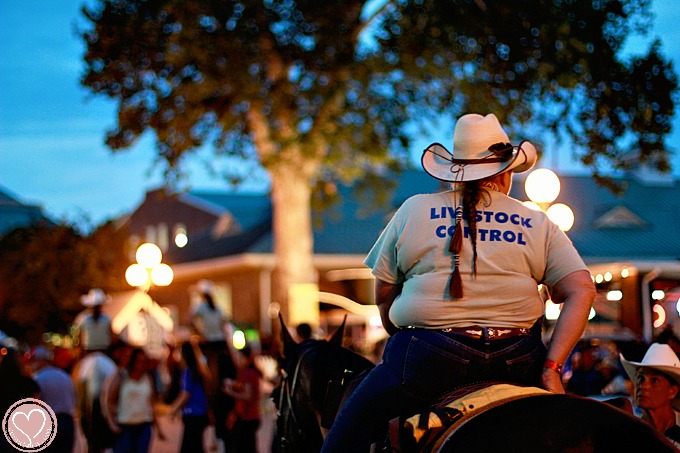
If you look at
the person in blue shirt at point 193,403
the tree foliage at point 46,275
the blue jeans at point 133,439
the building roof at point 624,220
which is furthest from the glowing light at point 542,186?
the tree foliage at point 46,275

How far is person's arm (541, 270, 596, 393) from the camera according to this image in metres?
4.30

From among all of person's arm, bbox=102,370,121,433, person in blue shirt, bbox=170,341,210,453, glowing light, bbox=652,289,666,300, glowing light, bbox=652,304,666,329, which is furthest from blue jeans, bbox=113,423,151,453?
glowing light, bbox=652,304,666,329

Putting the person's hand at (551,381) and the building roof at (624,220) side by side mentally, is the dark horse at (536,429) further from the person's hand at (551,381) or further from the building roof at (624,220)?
the building roof at (624,220)

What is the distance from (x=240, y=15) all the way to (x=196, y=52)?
46.1 inches

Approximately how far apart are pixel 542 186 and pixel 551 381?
1008cm

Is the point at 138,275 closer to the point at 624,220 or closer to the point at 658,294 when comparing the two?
the point at 658,294

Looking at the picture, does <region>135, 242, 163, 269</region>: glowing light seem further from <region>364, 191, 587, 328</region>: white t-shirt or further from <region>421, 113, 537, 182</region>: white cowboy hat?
<region>364, 191, 587, 328</region>: white t-shirt

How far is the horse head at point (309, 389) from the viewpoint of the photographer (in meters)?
6.30

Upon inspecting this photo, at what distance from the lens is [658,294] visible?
Answer: 30.2 feet

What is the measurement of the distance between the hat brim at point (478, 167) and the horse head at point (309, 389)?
166 centimetres

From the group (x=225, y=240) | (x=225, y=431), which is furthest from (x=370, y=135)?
(x=225, y=240)

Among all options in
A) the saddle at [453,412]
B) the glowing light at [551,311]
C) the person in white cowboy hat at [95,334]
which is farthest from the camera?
the person in white cowboy hat at [95,334]

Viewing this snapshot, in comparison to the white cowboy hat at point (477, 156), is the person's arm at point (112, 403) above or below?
below

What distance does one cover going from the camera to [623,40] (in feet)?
46.2
